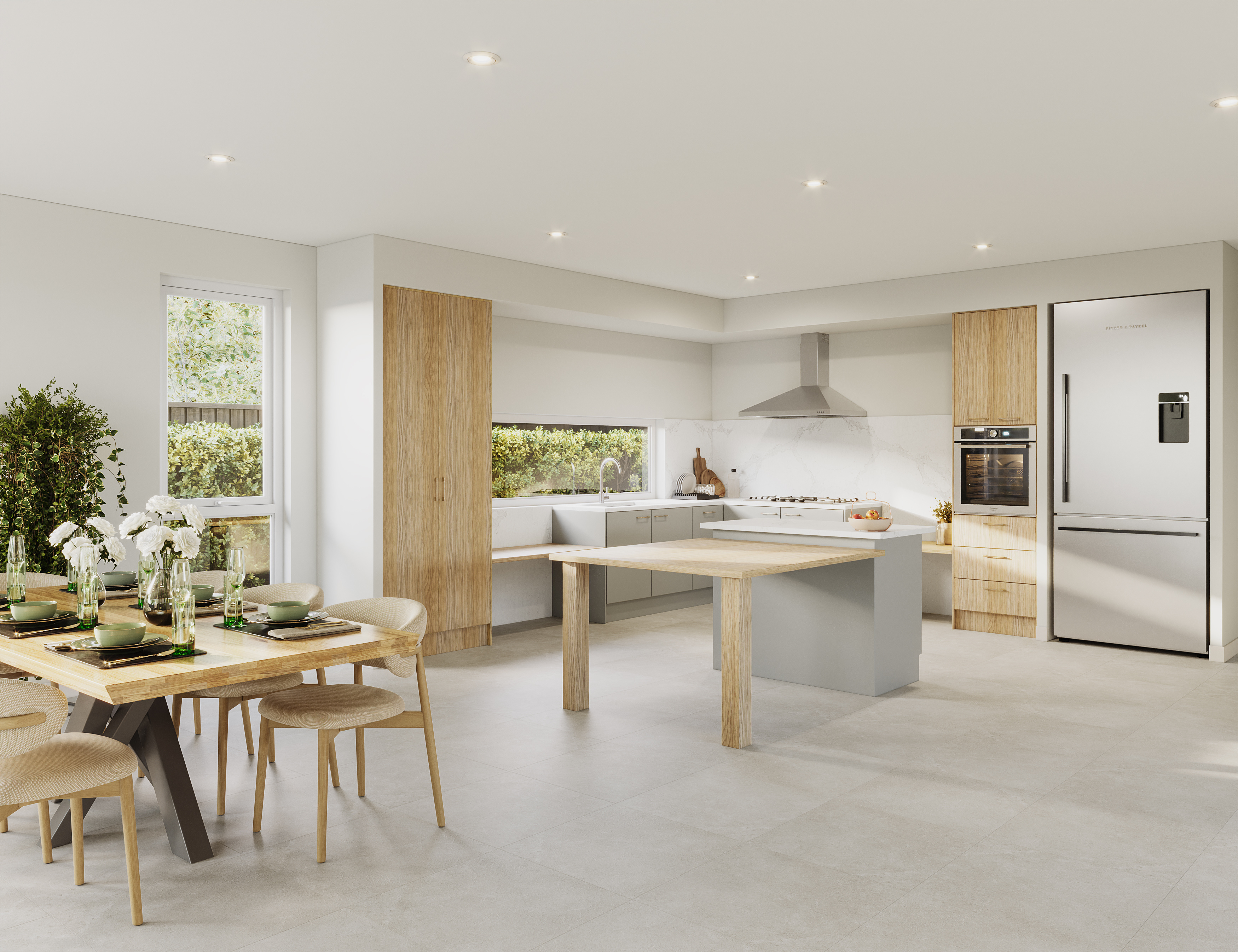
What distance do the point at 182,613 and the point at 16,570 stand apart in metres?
1.14

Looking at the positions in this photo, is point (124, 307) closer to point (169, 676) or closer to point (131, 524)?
point (131, 524)

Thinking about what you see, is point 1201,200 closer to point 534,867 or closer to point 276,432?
point 534,867

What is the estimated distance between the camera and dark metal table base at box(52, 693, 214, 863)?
2.98 metres

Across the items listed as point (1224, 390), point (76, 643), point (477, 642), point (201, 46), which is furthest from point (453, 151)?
point (1224, 390)

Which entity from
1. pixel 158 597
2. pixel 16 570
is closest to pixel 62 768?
pixel 158 597

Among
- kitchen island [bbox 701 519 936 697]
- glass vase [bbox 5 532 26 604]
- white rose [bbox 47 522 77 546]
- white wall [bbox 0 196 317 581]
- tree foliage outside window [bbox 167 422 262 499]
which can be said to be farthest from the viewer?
tree foliage outside window [bbox 167 422 262 499]

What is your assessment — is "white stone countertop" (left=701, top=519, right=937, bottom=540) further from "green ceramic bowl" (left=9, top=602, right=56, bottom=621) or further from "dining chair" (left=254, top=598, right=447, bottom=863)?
"green ceramic bowl" (left=9, top=602, right=56, bottom=621)

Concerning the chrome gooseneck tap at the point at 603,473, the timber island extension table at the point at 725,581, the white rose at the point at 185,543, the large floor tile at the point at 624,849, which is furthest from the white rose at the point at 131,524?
the chrome gooseneck tap at the point at 603,473

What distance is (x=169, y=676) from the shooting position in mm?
2430

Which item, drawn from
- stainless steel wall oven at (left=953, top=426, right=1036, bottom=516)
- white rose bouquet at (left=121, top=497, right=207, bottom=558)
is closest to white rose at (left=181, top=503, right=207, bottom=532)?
white rose bouquet at (left=121, top=497, right=207, bottom=558)

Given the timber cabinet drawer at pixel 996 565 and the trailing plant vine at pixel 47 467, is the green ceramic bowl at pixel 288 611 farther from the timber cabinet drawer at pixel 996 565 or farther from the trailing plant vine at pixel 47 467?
the timber cabinet drawer at pixel 996 565

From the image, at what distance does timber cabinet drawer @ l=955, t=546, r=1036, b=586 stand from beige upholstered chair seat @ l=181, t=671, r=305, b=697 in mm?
4906

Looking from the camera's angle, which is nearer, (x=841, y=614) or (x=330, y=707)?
(x=330, y=707)

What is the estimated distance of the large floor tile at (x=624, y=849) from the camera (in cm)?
288
